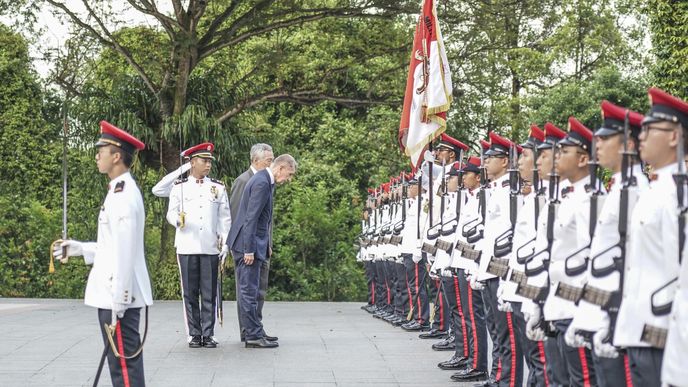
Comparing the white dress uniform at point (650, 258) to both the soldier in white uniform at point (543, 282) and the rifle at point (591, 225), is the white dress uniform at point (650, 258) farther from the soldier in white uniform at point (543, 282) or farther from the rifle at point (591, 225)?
the soldier in white uniform at point (543, 282)

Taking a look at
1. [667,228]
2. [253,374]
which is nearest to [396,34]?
[253,374]

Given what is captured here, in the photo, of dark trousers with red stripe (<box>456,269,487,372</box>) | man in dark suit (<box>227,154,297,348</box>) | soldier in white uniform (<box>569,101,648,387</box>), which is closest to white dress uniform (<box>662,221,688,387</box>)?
soldier in white uniform (<box>569,101,648,387</box>)

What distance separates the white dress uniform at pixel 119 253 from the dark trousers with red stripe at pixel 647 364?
10.4 feet

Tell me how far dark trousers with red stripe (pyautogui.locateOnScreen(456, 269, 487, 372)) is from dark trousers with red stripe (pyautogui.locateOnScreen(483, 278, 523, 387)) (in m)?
0.91

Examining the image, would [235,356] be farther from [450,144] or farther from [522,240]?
[522,240]

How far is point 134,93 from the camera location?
22.8m

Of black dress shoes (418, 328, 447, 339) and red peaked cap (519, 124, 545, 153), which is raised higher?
red peaked cap (519, 124, 545, 153)

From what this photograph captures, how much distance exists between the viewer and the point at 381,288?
18109mm

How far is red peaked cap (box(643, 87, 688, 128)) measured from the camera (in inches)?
198

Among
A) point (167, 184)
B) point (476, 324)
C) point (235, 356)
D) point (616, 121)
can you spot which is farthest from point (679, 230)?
point (167, 184)

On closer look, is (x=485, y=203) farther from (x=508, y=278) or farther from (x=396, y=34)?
(x=396, y=34)

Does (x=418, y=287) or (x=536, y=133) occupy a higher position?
(x=536, y=133)

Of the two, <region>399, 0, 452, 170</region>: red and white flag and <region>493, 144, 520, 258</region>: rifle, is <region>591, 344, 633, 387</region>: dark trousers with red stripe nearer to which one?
<region>493, 144, 520, 258</region>: rifle

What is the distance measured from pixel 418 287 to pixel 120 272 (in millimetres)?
8105
